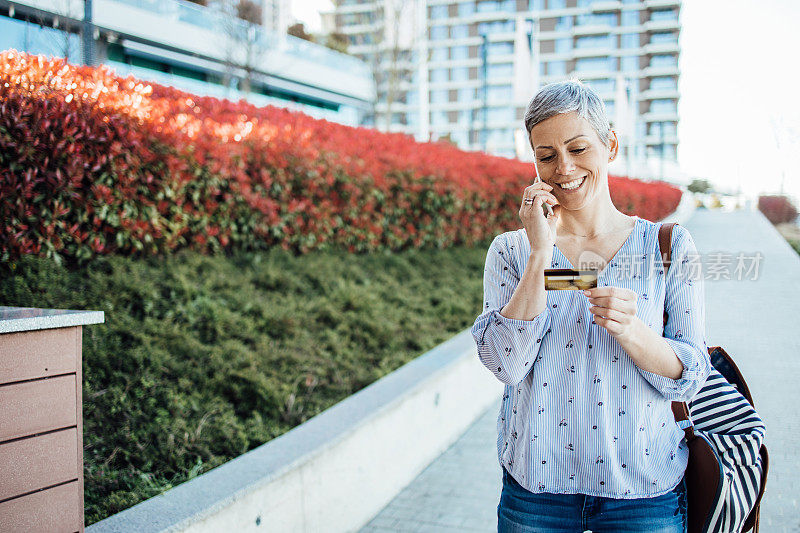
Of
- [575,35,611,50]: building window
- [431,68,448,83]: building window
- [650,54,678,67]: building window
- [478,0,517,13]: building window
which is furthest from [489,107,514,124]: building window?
[650,54,678,67]: building window

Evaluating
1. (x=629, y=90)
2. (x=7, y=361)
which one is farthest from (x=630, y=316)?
(x=629, y=90)

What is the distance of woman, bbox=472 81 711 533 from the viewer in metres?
1.64

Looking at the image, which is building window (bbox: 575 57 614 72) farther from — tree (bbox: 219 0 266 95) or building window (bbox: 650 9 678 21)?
tree (bbox: 219 0 266 95)

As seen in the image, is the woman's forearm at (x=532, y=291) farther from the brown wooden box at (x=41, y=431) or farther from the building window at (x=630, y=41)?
the building window at (x=630, y=41)

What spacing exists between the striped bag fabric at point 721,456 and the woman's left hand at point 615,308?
10.5 inches

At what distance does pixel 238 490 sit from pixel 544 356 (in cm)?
158

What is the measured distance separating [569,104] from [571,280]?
0.45 metres

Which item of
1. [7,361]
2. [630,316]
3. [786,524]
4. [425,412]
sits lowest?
[786,524]

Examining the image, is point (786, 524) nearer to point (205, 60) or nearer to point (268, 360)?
point (268, 360)

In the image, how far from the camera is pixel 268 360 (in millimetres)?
4512

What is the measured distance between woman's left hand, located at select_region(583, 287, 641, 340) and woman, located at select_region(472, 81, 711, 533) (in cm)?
7

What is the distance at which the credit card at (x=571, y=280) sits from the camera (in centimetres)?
151

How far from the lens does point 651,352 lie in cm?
157

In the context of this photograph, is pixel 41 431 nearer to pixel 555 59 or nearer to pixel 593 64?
pixel 593 64
